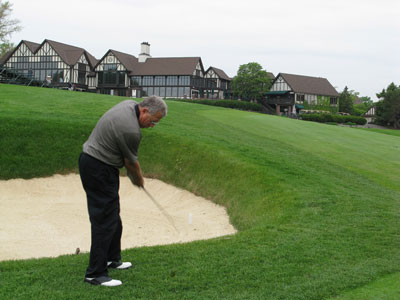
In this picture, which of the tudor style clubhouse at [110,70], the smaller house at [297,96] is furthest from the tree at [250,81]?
the tudor style clubhouse at [110,70]

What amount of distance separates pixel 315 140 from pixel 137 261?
1667 cm

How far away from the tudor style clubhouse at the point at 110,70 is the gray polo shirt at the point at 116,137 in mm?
70476

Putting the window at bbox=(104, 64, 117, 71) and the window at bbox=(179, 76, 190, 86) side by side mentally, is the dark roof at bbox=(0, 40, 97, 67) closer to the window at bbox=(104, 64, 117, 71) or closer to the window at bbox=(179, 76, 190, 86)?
the window at bbox=(104, 64, 117, 71)

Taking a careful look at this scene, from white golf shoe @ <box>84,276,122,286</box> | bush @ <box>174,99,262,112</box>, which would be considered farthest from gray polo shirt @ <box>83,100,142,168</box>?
bush @ <box>174,99,262,112</box>

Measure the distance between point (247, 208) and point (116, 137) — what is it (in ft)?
19.9

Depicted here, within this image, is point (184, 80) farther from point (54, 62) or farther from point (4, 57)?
point (4, 57)

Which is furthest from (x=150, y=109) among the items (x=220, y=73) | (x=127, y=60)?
(x=220, y=73)

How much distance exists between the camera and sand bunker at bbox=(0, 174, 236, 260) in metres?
9.16

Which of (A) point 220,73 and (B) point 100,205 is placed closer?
(B) point 100,205

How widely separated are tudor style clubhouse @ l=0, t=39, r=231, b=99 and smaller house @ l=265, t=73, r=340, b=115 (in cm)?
1432

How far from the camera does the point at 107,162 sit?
17.6 ft

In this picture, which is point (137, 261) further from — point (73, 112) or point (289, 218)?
point (73, 112)

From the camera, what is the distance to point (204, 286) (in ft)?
17.4

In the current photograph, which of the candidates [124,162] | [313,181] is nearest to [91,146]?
[124,162]
